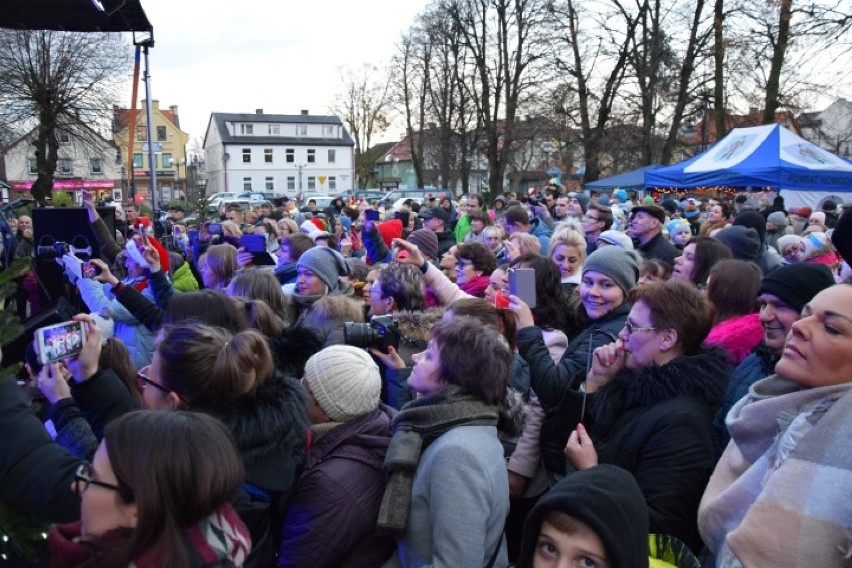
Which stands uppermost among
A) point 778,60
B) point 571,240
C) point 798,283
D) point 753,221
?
point 778,60

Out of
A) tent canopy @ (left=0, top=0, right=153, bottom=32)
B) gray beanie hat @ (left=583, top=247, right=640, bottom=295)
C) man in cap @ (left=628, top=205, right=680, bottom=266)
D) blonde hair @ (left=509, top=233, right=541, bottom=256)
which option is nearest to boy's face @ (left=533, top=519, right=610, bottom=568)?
gray beanie hat @ (left=583, top=247, right=640, bottom=295)

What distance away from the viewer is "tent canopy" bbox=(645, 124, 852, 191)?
A: 11.2m

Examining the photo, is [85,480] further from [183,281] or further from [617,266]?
[183,281]

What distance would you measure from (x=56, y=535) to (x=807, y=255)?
6341mm

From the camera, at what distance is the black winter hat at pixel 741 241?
18.1ft

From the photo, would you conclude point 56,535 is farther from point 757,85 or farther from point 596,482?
point 757,85

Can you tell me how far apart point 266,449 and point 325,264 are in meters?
2.44

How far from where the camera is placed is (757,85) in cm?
2014

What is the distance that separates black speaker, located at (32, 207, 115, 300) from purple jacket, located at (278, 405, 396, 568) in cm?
360

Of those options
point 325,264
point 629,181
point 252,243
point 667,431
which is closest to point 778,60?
point 629,181

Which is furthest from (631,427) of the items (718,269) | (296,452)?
(718,269)

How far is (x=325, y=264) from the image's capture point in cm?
447

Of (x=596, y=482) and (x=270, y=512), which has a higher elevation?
(x=596, y=482)

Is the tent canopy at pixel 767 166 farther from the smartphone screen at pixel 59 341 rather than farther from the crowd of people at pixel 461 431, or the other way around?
the smartphone screen at pixel 59 341
